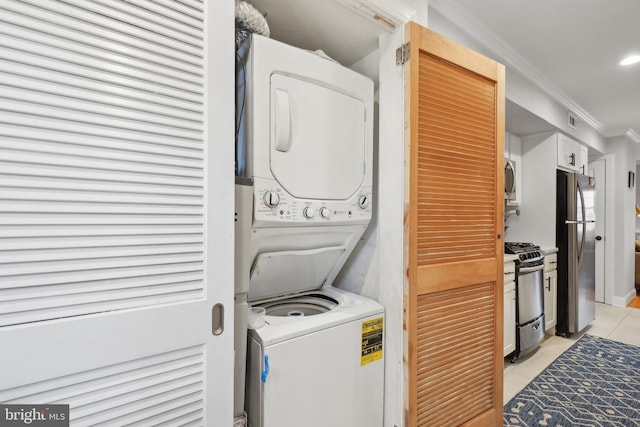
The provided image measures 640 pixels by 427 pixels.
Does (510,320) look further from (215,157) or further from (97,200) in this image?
(97,200)

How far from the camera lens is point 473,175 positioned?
1669mm

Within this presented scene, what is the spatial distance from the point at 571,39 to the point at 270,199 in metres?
2.69

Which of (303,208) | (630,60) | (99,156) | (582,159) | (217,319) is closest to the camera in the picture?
(99,156)

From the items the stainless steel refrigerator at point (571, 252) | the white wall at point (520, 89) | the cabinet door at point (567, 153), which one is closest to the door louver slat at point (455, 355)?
the white wall at point (520, 89)

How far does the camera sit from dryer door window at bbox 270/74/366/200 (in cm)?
126

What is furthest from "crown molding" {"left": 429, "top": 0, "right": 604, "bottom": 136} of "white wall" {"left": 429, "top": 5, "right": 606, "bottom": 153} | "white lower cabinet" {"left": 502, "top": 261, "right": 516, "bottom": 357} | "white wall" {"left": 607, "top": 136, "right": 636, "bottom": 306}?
"white wall" {"left": 607, "top": 136, "right": 636, "bottom": 306}

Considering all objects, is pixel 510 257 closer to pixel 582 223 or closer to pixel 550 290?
pixel 550 290

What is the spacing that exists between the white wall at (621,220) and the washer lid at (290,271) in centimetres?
549

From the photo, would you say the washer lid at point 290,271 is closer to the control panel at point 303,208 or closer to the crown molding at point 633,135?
the control panel at point 303,208

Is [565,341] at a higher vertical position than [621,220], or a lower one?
lower

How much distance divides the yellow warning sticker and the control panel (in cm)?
49

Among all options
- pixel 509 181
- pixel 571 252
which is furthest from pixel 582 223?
pixel 509 181

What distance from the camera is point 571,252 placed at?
3.43m

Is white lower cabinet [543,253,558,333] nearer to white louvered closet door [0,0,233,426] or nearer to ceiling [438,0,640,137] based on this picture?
ceiling [438,0,640,137]
